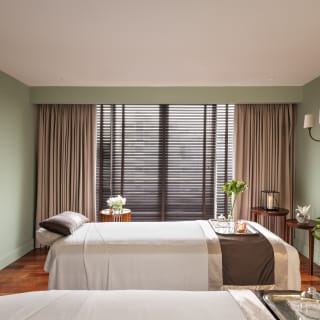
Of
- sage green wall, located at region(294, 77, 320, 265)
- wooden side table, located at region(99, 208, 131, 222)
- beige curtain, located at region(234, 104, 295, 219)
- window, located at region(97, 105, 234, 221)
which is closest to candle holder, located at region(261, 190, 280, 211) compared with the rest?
beige curtain, located at region(234, 104, 295, 219)

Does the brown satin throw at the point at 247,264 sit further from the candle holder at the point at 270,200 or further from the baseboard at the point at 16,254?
the baseboard at the point at 16,254

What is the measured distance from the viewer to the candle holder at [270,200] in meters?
4.17

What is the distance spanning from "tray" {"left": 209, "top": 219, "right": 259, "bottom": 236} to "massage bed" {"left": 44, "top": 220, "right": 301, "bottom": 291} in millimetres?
257

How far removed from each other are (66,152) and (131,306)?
141 inches

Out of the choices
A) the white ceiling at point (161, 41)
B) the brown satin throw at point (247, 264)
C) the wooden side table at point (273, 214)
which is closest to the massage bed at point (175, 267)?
the brown satin throw at point (247, 264)

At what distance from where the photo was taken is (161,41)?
2.71 metres

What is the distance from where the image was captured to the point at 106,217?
415 centimetres

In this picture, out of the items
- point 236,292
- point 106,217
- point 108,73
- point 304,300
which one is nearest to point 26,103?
point 108,73

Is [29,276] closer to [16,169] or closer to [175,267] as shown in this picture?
[16,169]

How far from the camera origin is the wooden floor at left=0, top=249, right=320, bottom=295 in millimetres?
3160

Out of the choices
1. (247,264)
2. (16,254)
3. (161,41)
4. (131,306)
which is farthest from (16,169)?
(131,306)

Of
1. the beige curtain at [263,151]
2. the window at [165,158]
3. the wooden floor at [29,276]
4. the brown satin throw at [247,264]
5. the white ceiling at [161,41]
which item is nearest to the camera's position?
the white ceiling at [161,41]

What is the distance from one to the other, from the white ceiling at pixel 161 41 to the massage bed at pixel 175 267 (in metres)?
1.84

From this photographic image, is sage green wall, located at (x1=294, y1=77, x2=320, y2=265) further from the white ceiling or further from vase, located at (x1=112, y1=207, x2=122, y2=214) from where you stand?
vase, located at (x1=112, y1=207, x2=122, y2=214)
